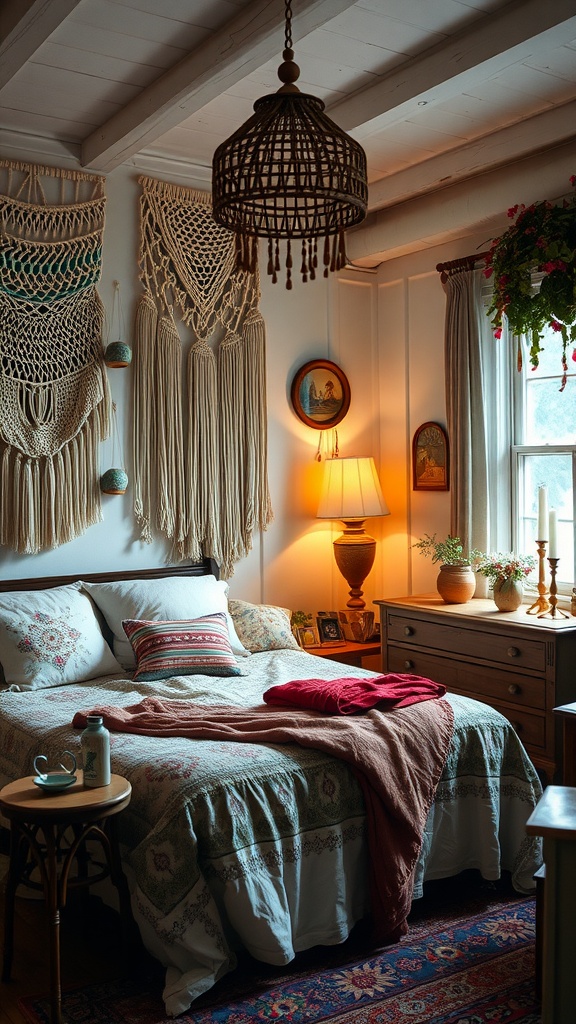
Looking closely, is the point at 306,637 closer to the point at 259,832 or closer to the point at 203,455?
the point at 203,455

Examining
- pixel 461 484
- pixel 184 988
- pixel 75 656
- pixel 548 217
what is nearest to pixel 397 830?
pixel 184 988

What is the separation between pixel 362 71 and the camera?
351 centimetres

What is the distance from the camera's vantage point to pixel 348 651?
4703 mm

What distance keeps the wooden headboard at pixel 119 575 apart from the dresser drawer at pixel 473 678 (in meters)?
1.01

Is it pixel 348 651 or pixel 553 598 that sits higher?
pixel 553 598

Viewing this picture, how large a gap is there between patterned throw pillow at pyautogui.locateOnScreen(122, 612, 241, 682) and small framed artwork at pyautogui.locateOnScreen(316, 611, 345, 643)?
3.19 ft

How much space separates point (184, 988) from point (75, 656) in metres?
1.63

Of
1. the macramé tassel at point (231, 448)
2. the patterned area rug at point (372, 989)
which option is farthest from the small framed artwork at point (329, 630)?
the patterned area rug at point (372, 989)

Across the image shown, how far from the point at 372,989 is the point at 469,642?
73.2 inches

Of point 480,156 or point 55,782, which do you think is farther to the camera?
point 480,156

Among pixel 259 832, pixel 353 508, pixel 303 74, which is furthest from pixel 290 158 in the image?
pixel 353 508

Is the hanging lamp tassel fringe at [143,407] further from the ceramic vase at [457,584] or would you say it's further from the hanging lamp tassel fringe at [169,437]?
the ceramic vase at [457,584]

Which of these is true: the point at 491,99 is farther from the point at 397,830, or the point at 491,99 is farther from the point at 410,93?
the point at 397,830

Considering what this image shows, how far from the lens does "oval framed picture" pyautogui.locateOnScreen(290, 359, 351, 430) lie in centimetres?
508
